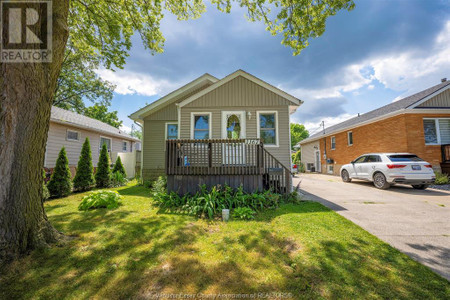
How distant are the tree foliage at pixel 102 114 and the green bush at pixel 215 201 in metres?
24.5

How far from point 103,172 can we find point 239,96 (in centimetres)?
823

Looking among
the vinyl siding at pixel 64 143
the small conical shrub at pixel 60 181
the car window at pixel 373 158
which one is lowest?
the small conical shrub at pixel 60 181

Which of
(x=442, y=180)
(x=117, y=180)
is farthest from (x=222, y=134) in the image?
(x=442, y=180)

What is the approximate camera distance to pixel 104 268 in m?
2.37

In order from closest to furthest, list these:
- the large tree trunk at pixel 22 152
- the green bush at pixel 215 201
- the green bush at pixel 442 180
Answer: the large tree trunk at pixel 22 152
the green bush at pixel 215 201
the green bush at pixel 442 180

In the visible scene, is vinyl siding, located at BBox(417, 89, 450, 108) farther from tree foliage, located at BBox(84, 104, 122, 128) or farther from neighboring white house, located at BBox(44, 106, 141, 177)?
tree foliage, located at BBox(84, 104, 122, 128)

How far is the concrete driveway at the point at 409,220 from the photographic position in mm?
2777

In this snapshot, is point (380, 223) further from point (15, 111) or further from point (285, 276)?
point (15, 111)

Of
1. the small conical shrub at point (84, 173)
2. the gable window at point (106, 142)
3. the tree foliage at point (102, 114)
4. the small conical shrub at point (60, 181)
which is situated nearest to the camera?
the small conical shrub at point (60, 181)

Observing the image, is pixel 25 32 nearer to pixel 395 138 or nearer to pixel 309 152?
pixel 395 138

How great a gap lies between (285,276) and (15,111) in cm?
437

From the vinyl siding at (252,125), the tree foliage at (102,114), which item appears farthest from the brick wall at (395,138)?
the tree foliage at (102,114)

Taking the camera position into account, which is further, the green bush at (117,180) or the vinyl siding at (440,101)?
the vinyl siding at (440,101)

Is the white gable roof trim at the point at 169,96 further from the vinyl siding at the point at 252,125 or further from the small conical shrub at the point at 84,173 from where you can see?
the small conical shrub at the point at 84,173
